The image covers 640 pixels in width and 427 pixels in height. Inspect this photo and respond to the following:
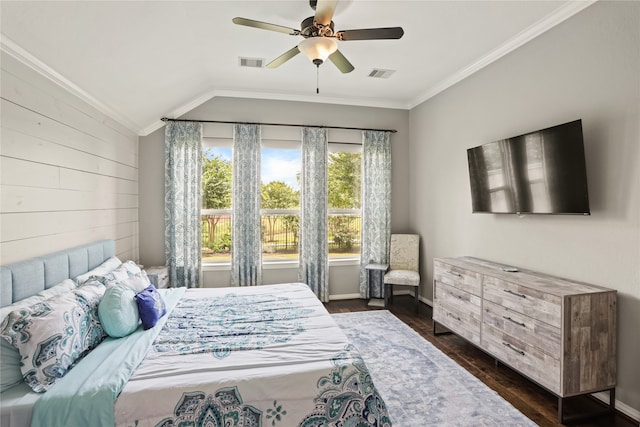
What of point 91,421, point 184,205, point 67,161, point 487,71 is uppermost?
point 487,71

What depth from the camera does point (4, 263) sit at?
2.07 m

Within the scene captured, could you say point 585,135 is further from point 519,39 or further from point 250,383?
point 250,383

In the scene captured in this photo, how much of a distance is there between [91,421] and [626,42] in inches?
154

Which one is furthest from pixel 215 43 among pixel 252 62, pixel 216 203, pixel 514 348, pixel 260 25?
pixel 514 348

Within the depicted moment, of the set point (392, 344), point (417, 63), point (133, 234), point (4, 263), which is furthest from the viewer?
point (133, 234)

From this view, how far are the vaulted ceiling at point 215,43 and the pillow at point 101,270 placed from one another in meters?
1.54

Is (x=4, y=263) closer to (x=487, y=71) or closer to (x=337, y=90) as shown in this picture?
(x=337, y=90)

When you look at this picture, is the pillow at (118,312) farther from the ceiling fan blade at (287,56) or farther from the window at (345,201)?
the window at (345,201)

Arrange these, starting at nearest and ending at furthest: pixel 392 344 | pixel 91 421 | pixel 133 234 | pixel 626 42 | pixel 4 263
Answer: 1. pixel 91 421
2. pixel 4 263
3. pixel 626 42
4. pixel 392 344
5. pixel 133 234

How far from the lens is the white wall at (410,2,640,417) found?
2250 mm

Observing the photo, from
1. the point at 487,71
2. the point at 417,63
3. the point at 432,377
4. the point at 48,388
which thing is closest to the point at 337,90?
the point at 417,63

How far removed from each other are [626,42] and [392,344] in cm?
310

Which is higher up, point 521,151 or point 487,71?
point 487,71

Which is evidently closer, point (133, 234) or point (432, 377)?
point (432, 377)
